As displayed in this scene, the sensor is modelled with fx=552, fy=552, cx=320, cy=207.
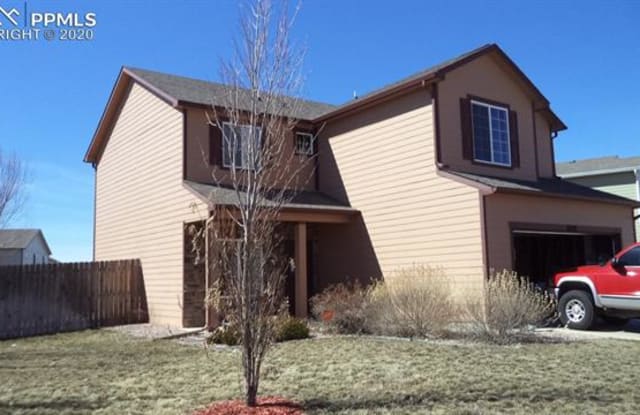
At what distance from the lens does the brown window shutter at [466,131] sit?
48.3ft

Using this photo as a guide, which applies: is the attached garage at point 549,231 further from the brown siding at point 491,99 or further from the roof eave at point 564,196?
the brown siding at point 491,99

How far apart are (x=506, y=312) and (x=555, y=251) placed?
8.55 m

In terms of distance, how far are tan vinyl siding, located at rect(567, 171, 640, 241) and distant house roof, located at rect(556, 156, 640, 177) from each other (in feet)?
1.17

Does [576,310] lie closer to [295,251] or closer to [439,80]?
[439,80]

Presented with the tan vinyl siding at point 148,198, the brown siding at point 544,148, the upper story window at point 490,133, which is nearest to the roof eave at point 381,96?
the upper story window at point 490,133

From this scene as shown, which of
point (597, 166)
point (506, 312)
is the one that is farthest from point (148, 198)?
point (597, 166)

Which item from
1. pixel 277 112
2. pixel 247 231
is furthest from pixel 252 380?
pixel 277 112

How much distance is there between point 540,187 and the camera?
49.0 ft

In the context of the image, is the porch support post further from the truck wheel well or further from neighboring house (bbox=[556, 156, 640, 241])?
neighboring house (bbox=[556, 156, 640, 241])

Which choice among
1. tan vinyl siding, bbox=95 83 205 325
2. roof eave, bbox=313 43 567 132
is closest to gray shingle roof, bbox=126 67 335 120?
tan vinyl siding, bbox=95 83 205 325

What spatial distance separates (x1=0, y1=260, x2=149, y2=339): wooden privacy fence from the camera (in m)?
14.6

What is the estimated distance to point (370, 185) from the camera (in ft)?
52.7

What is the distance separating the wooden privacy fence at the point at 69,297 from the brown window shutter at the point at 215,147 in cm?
416

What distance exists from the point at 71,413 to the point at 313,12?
20.7 feet
